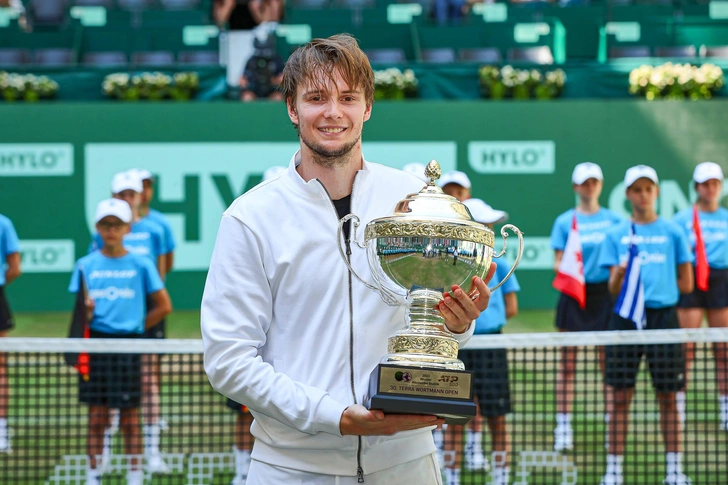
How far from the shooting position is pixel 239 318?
2.26 metres

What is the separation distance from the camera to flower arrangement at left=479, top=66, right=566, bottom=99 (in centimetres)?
1000

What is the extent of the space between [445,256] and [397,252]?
0.11 metres

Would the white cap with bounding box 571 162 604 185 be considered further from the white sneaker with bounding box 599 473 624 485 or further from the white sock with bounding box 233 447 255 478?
the white sock with bounding box 233 447 255 478

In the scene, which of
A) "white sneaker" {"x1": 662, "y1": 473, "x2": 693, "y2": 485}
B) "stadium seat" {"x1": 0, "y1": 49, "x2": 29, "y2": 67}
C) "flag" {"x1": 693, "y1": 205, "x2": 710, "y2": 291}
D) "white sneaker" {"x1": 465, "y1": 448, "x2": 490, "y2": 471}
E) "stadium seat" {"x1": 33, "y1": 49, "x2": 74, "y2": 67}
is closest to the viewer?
"white sneaker" {"x1": 662, "y1": 473, "x2": 693, "y2": 485}

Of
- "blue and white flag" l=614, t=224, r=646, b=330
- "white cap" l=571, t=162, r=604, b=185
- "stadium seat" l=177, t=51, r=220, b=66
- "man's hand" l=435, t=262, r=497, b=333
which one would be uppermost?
"stadium seat" l=177, t=51, r=220, b=66

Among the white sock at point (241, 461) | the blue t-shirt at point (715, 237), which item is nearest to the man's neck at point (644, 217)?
the blue t-shirt at point (715, 237)

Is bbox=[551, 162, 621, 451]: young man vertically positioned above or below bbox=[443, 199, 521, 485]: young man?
above

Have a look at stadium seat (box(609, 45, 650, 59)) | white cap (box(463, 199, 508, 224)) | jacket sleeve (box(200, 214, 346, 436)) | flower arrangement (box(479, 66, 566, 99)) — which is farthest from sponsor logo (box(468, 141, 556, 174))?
jacket sleeve (box(200, 214, 346, 436))

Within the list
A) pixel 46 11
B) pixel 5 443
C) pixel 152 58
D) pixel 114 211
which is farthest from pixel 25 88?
pixel 5 443

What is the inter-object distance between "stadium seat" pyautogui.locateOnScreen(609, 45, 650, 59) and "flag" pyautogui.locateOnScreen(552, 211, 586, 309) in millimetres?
5592

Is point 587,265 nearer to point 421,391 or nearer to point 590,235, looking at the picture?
point 590,235

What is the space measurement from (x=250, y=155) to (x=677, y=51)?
4.83m

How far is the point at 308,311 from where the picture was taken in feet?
7.57

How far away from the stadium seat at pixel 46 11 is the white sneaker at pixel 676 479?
956cm
